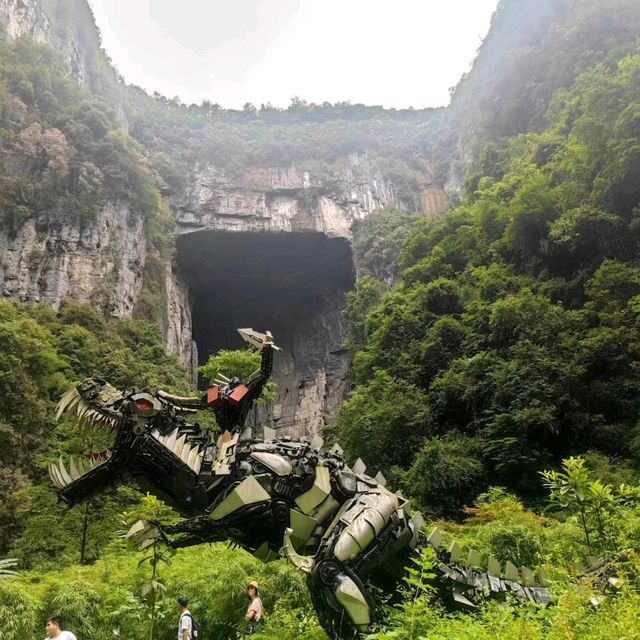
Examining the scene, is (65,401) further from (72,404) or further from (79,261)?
(79,261)

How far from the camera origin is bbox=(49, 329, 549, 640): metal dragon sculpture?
4.26 m

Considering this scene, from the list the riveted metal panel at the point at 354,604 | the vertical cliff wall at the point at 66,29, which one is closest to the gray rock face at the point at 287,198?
the vertical cliff wall at the point at 66,29

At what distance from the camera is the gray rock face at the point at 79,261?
21.0 m

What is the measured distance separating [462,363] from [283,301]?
2310cm

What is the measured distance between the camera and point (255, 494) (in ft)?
14.0

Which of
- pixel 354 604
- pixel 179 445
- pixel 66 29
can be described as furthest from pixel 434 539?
pixel 66 29

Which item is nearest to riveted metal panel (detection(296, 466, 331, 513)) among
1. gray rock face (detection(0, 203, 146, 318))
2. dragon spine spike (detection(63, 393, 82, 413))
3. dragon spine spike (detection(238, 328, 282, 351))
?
dragon spine spike (detection(238, 328, 282, 351))

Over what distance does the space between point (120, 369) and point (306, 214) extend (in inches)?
755

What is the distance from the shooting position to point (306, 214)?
33594mm

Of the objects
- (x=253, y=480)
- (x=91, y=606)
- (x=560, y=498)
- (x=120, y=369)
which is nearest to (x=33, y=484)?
(x=120, y=369)

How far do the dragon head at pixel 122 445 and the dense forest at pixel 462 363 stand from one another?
2.68 ft

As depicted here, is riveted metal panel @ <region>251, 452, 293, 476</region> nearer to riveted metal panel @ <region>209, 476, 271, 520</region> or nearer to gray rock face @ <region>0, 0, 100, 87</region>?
riveted metal panel @ <region>209, 476, 271, 520</region>

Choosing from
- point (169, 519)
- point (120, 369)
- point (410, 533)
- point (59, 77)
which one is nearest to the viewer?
point (410, 533)

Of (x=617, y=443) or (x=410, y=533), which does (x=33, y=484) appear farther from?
(x=617, y=443)
